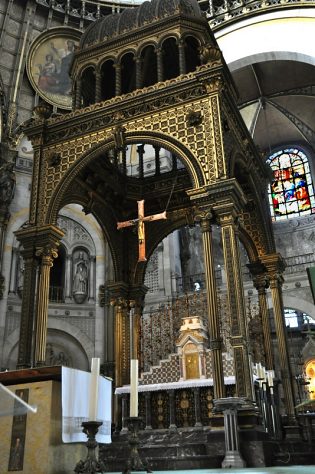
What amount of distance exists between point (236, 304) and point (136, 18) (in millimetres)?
6858

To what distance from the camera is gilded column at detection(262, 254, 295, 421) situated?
10203 mm

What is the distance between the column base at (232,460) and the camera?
6527 millimetres

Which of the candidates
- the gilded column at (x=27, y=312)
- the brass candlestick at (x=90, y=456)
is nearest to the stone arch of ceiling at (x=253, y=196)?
the gilded column at (x=27, y=312)

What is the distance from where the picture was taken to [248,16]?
18.9m

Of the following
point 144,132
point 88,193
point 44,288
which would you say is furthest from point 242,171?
point 44,288

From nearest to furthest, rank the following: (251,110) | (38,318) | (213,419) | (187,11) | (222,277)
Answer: (213,419)
(38,318)
(187,11)
(222,277)
(251,110)

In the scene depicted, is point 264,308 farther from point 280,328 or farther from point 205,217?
point 205,217

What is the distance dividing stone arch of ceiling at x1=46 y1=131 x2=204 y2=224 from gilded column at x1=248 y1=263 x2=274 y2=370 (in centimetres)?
374

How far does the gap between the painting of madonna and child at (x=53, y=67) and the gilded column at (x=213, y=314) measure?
13.0 m

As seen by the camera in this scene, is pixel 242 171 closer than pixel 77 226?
Yes

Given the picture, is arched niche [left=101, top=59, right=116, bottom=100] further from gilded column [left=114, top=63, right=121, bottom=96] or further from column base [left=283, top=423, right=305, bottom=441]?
column base [left=283, top=423, right=305, bottom=441]

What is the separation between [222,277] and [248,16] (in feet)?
33.5

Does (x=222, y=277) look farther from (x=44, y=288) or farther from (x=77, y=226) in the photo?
(x=44, y=288)

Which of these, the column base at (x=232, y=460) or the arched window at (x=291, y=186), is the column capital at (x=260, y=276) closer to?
the column base at (x=232, y=460)
